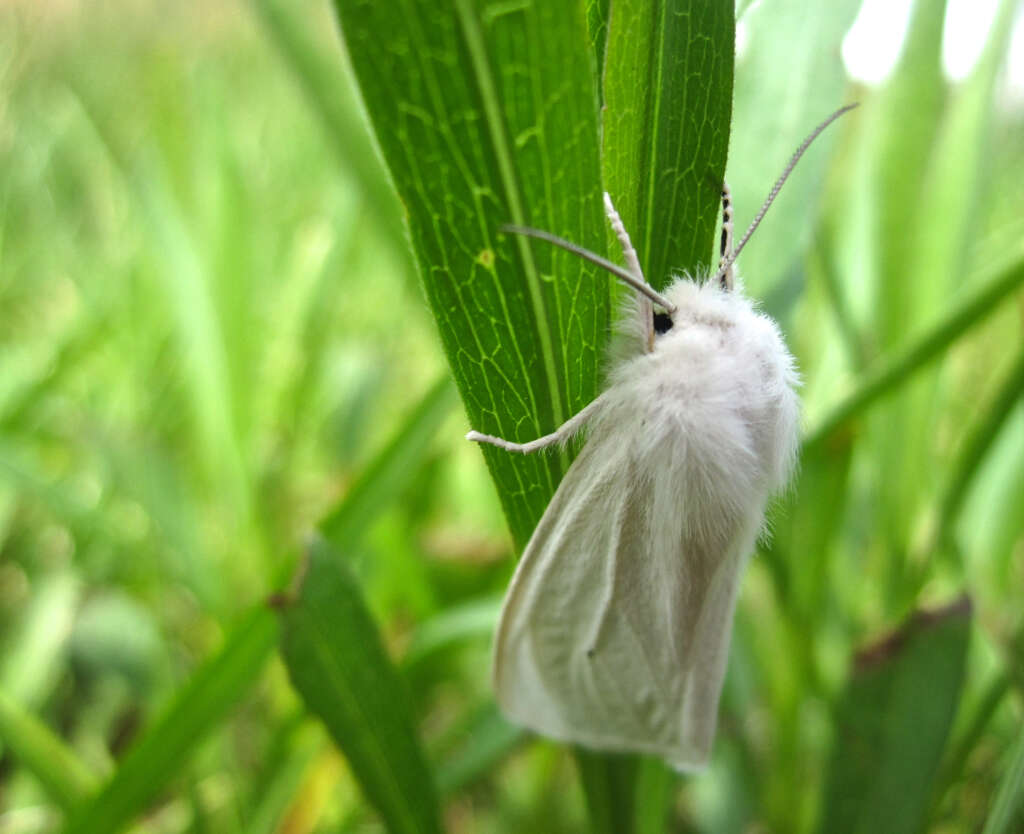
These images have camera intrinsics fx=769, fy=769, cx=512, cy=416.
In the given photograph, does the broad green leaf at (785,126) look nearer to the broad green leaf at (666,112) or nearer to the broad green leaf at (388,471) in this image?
the broad green leaf at (666,112)

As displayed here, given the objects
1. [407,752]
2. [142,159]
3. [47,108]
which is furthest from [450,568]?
[47,108]

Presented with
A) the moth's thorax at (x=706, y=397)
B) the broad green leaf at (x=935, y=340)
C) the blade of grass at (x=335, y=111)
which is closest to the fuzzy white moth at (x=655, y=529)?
the moth's thorax at (x=706, y=397)

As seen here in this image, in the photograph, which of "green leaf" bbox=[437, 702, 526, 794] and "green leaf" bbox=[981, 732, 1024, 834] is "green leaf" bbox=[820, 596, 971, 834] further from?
"green leaf" bbox=[437, 702, 526, 794]

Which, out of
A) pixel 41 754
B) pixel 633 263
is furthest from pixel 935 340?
pixel 41 754

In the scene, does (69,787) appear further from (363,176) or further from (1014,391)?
(1014,391)

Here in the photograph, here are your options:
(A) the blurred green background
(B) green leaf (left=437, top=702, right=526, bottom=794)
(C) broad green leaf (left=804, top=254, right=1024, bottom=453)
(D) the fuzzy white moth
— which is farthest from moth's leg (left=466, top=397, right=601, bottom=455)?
(B) green leaf (left=437, top=702, right=526, bottom=794)

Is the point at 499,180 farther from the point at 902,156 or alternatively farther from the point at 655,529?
the point at 902,156

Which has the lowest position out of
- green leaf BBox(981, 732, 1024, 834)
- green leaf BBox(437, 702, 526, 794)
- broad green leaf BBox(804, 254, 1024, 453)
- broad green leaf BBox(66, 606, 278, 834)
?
green leaf BBox(437, 702, 526, 794)
